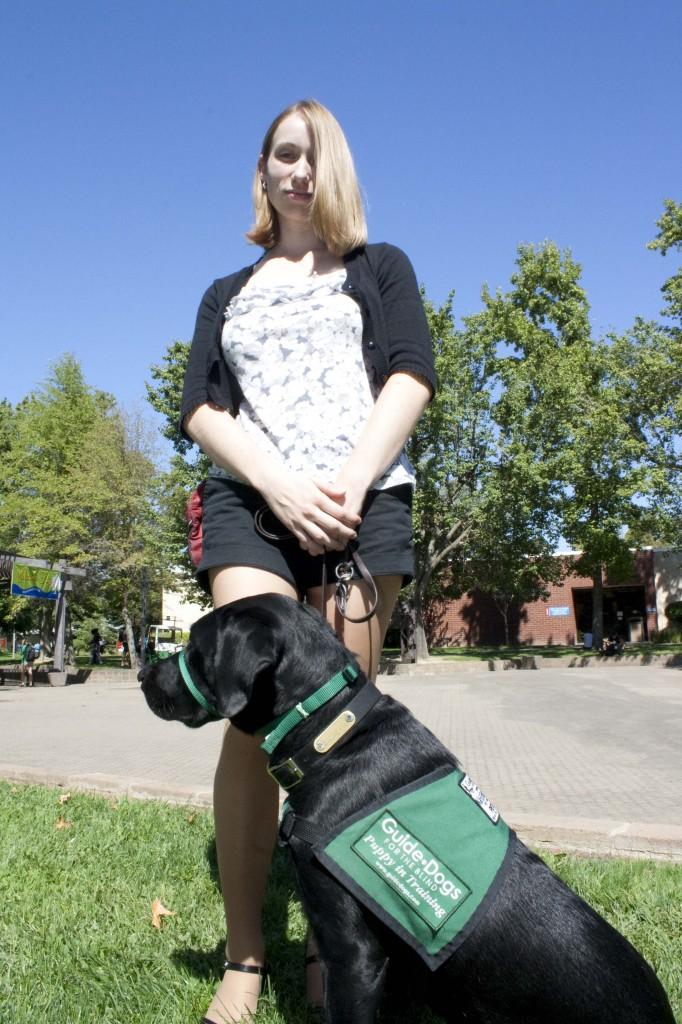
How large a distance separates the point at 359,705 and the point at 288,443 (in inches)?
34.3

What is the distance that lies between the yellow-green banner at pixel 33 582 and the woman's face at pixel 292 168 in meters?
21.8

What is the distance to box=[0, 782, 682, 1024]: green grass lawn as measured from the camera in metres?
2.52

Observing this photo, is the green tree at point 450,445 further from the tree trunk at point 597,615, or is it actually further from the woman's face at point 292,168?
the woman's face at point 292,168

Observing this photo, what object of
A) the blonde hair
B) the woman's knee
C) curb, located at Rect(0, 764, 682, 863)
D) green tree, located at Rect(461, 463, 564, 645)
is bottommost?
curb, located at Rect(0, 764, 682, 863)

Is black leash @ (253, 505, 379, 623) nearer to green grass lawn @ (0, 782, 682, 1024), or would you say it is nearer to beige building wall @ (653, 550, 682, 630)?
green grass lawn @ (0, 782, 682, 1024)

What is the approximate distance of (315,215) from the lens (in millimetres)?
2748

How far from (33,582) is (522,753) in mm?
18851

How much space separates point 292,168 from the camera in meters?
2.78

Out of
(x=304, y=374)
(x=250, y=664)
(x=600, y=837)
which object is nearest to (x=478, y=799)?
(x=250, y=664)

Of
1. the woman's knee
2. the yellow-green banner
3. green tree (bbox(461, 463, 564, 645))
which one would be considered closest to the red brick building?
green tree (bbox(461, 463, 564, 645))

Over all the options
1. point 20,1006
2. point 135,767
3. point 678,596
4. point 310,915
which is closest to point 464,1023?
point 310,915

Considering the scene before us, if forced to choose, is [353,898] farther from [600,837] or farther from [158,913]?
[600,837]

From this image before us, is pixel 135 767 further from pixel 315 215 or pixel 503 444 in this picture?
pixel 503 444

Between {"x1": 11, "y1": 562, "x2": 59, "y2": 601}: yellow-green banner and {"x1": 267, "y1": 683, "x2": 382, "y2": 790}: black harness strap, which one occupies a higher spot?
{"x1": 11, "y1": 562, "x2": 59, "y2": 601}: yellow-green banner
